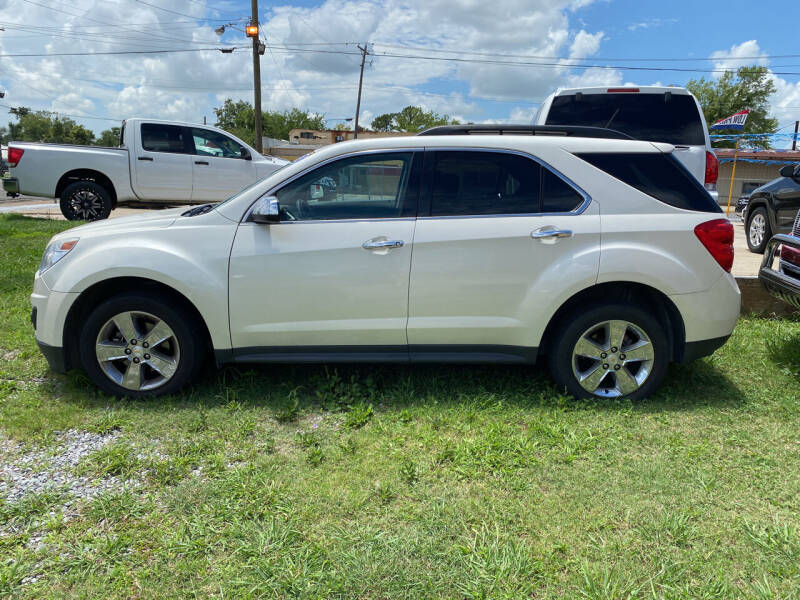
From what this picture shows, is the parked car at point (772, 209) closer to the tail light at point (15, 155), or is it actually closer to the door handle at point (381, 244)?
the door handle at point (381, 244)

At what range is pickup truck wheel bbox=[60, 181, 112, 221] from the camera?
1055cm

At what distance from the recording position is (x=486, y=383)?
4.22 m

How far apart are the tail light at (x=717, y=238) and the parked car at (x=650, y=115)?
293 cm

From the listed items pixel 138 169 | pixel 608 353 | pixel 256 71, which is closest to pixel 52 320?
pixel 608 353

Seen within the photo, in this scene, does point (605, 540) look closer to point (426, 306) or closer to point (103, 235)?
point (426, 306)

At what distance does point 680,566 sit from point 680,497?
0.54 metres

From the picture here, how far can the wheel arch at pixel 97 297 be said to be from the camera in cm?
375

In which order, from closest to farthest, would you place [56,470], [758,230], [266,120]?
[56,470] → [758,230] → [266,120]

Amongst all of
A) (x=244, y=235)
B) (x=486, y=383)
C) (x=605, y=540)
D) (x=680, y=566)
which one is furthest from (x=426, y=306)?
(x=680, y=566)

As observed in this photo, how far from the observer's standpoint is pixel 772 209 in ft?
28.6

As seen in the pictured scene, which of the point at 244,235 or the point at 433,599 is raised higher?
the point at 244,235

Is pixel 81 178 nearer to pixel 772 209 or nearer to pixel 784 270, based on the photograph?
pixel 784 270

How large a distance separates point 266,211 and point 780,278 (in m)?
3.82

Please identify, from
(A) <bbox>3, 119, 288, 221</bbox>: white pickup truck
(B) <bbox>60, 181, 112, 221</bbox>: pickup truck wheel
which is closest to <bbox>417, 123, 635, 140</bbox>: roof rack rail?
(A) <bbox>3, 119, 288, 221</bbox>: white pickup truck
